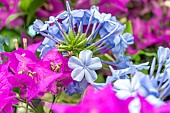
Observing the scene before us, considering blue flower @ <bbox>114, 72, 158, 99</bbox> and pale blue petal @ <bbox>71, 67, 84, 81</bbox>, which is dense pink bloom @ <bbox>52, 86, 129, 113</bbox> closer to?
blue flower @ <bbox>114, 72, 158, 99</bbox>

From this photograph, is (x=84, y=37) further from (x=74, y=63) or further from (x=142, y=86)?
(x=142, y=86)

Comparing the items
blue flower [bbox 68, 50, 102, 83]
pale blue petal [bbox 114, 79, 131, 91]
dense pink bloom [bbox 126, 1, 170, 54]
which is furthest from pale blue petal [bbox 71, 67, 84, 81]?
dense pink bloom [bbox 126, 1, 170, 54]

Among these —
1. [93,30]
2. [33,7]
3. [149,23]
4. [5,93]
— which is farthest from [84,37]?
[149,23]

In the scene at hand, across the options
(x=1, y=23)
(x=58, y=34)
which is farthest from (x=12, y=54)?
(x=1, y=23)

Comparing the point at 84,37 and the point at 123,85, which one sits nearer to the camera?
the point at 123,85

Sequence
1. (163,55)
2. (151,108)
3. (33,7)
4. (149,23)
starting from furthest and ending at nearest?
(149,23) → (33,7) → (163,55) → (151,108)

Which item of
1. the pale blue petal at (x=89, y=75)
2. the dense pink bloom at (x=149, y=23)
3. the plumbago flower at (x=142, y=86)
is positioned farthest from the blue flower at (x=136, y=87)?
the dense pink bloom at (x=149, y=23)

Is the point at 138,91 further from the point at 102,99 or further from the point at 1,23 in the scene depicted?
the point at 1,23
